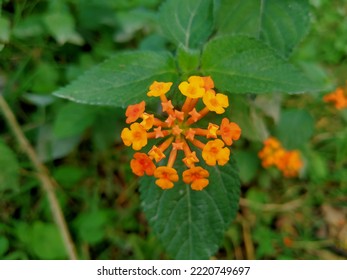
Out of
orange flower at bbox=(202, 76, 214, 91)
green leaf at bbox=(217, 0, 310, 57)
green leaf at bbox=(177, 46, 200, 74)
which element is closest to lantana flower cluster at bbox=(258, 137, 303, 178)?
green leaf at bbox=(217, 0, 310, 57)

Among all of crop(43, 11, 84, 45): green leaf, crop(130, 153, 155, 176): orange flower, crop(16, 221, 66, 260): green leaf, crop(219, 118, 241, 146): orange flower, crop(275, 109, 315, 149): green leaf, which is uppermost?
crop(219, 118, 241, 146): orange flower

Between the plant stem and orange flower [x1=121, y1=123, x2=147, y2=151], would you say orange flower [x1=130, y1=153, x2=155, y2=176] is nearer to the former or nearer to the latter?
orange flower [x1=121, y1=123, x2=147, y2=151]

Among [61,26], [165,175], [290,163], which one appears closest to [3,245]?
[61,26]

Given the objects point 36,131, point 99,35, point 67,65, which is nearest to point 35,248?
point 36,131

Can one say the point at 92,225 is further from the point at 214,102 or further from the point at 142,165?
the point at 214,102

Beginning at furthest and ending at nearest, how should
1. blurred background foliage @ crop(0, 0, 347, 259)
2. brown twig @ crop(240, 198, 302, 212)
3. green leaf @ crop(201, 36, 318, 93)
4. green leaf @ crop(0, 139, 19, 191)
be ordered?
brown twig @ crop(240, 198, 302, 212) → blurred background foliage @ crop(0, 0, 347, 259) → green leaf @ crop(0, 139, 19, 191) → green leaf @ crop(201, 36, 318, 93)

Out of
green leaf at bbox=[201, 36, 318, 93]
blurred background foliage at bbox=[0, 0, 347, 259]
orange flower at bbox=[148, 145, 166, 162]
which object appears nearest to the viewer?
orange flower at bbox=[148, 145, 166, 162]

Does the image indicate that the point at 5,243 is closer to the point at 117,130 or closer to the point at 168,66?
the point at 117,130
